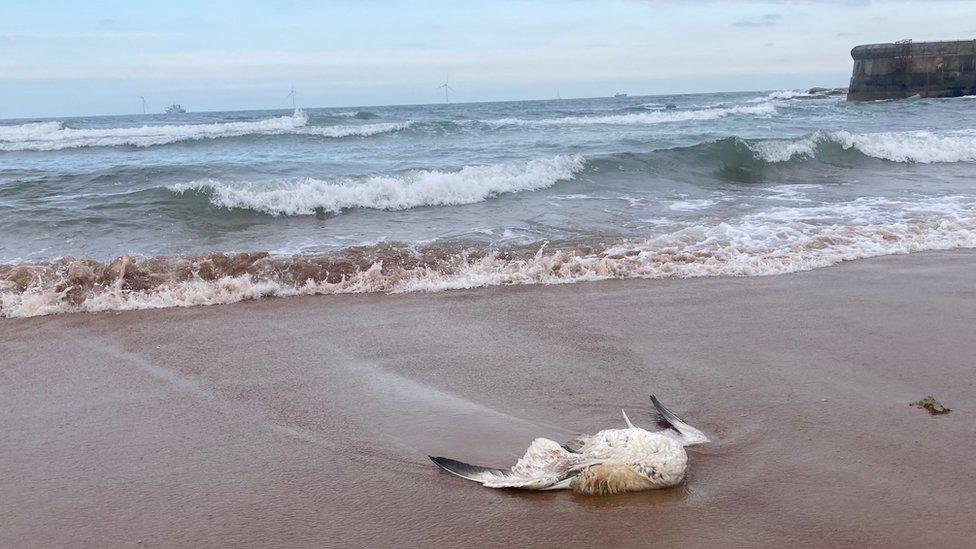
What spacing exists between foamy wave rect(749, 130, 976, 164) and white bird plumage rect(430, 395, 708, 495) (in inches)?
545

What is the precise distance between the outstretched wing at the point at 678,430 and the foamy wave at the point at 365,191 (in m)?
8.07

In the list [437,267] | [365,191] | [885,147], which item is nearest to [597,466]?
[437,267]


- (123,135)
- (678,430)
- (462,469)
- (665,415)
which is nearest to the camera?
(462,469)

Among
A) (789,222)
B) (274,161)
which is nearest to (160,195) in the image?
(274,161)

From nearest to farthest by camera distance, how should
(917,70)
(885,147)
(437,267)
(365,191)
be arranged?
(437,267) → (365,191) → (885,147) → (917,70)

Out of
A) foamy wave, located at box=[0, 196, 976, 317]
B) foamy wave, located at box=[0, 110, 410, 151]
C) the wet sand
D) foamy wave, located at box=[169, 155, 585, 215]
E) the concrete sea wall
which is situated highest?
the concrete sea wall

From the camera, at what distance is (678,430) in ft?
11.2

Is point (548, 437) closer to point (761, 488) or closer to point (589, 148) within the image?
point (761, 488)

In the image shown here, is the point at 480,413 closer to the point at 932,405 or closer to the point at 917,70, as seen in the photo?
the point at 932,405

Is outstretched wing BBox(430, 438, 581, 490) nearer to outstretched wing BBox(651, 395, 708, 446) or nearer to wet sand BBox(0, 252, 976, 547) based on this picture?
wet sand BBox(0, 252, 976, 547)

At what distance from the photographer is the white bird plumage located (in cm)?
293

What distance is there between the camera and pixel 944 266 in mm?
6617

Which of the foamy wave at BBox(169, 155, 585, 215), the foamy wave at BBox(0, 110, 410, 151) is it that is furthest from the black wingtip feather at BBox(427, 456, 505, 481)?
the foamy wave at BBox(0, 110, 410, 151)

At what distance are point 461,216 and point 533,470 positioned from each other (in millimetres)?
7502
